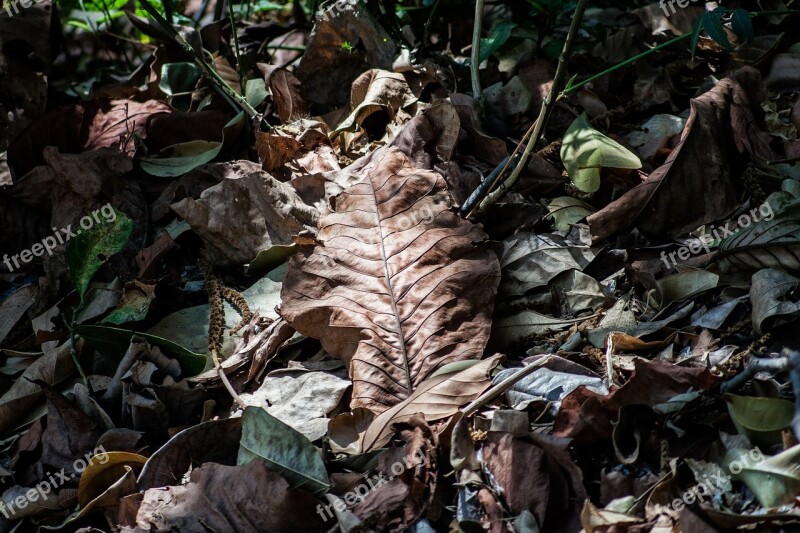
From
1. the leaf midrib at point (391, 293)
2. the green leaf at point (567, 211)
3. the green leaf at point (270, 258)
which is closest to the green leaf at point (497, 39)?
the green leaf at point (567, 211)

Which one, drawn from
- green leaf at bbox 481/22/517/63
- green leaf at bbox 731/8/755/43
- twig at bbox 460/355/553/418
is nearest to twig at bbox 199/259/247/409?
twig at bbox 460/355/553/418

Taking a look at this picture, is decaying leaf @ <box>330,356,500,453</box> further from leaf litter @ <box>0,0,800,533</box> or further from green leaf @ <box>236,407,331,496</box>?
green leaf @ <box>236,407,331,496</box>

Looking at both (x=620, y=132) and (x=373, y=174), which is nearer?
(x=373, y=174)

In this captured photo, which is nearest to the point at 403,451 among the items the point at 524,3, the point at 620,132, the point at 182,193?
the point at 182,193

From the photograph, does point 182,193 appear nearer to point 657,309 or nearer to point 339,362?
point 339,362

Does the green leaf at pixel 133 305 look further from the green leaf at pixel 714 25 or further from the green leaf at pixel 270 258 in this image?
the green leaf at pixel 714 25
